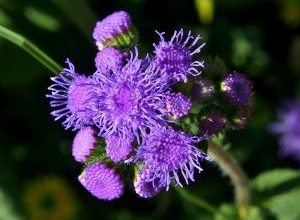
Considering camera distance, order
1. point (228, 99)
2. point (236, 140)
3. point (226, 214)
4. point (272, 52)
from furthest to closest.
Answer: point (272, 52)
point (236, 140)
point (226, 214)
point (228, 99)

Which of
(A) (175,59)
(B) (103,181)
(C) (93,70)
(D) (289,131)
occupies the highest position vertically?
(D) (289,131)

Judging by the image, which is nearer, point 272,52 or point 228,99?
point 228,99

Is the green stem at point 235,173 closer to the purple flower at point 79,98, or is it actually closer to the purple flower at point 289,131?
the purple flower at point 79,98

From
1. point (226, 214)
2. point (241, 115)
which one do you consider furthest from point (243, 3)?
point (241, 115)

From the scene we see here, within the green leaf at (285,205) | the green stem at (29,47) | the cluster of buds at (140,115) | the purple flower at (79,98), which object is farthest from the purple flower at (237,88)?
the green leaf at (285,205)

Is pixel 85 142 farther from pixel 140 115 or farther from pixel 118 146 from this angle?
pixel 140 115

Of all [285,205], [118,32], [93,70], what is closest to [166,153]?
[118,32]

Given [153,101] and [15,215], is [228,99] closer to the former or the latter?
[153,101]
